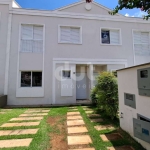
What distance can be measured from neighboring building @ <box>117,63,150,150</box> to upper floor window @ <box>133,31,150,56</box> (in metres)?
8.49

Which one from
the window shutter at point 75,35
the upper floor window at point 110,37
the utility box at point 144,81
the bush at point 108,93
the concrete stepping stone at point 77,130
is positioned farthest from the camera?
the upper floor window at point 110,37

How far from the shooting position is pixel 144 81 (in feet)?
10.1

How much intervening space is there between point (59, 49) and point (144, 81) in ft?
27.1

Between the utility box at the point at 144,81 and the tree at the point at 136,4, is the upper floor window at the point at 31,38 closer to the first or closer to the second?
the tree at the point at 136,4

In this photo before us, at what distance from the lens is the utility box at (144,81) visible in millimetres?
2961

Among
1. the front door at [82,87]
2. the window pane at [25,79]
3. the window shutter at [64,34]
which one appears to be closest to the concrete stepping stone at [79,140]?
the window pane at [25,79]

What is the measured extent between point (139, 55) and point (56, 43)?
24.8 ft

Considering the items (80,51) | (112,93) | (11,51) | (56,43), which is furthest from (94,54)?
(11,51)

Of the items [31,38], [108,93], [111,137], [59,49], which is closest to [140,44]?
[59,49]

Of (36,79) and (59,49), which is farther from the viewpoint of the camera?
(59,49)

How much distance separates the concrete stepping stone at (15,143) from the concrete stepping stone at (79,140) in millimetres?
1205

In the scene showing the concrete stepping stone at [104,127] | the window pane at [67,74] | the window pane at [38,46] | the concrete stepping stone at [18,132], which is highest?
the window pane at [38,46]

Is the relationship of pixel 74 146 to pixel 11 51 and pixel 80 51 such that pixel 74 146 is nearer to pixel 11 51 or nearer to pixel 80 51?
pixel 80 51

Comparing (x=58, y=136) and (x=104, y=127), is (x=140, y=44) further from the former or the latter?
(x=58, y=136)
